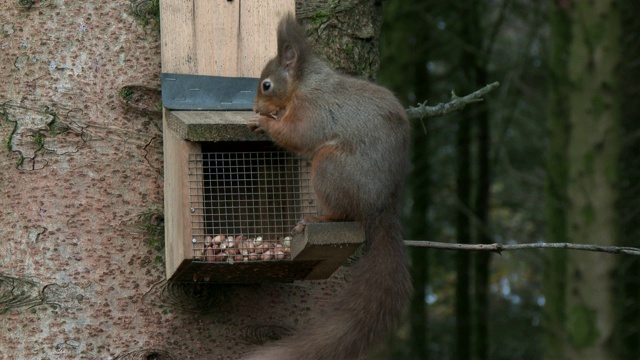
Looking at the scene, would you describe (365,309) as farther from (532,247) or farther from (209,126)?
(209,126)

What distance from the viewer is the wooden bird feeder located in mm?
2754

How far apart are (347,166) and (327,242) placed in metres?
0.32

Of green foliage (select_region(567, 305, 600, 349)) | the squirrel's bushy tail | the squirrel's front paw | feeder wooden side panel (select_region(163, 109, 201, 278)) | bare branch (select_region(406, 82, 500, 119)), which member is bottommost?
green foliage (select_region(567, 305, 600, 349))

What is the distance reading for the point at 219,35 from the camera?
10.3 ft

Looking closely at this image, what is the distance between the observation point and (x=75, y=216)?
2.91 m

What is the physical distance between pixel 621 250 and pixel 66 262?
5.67ft

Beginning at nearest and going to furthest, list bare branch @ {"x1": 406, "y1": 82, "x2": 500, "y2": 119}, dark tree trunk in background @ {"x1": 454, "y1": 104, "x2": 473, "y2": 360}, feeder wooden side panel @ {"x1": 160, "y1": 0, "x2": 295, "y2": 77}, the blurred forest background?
feeder wooden side panel @ {"x1": 160, "y1": 0, "x2": 295, "y2": 77}
bare branch @ {"x1": 406, "y1": 82, "x2": 500, "y2": 119}
the blurred forest background
dark tree trunk in background @ {"x1": 454, "y1": 104, "x2": 473, "y2": 360}

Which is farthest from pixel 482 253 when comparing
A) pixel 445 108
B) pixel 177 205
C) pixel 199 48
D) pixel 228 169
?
pixel 177 205

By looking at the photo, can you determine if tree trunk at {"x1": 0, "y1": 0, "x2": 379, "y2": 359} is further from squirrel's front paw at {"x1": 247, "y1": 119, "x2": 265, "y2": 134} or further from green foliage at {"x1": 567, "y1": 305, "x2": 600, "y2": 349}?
green foliage at {"x1": 567, "y1": 305, "x2": 600, "y2": 349}

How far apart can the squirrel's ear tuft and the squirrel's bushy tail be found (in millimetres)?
632

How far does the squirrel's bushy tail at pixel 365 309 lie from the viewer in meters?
2.64

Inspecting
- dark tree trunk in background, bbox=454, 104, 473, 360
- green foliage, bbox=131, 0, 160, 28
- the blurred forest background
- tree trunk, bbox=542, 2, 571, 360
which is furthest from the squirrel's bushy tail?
dark tree trunk in background, bbox=454, 104, 473, 360

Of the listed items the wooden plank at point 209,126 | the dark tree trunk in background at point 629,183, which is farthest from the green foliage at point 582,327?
the wooden plank at point 209,126

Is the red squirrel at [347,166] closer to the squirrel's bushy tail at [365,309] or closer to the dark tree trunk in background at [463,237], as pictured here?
the squirrel's bushy tail at [365,309]
